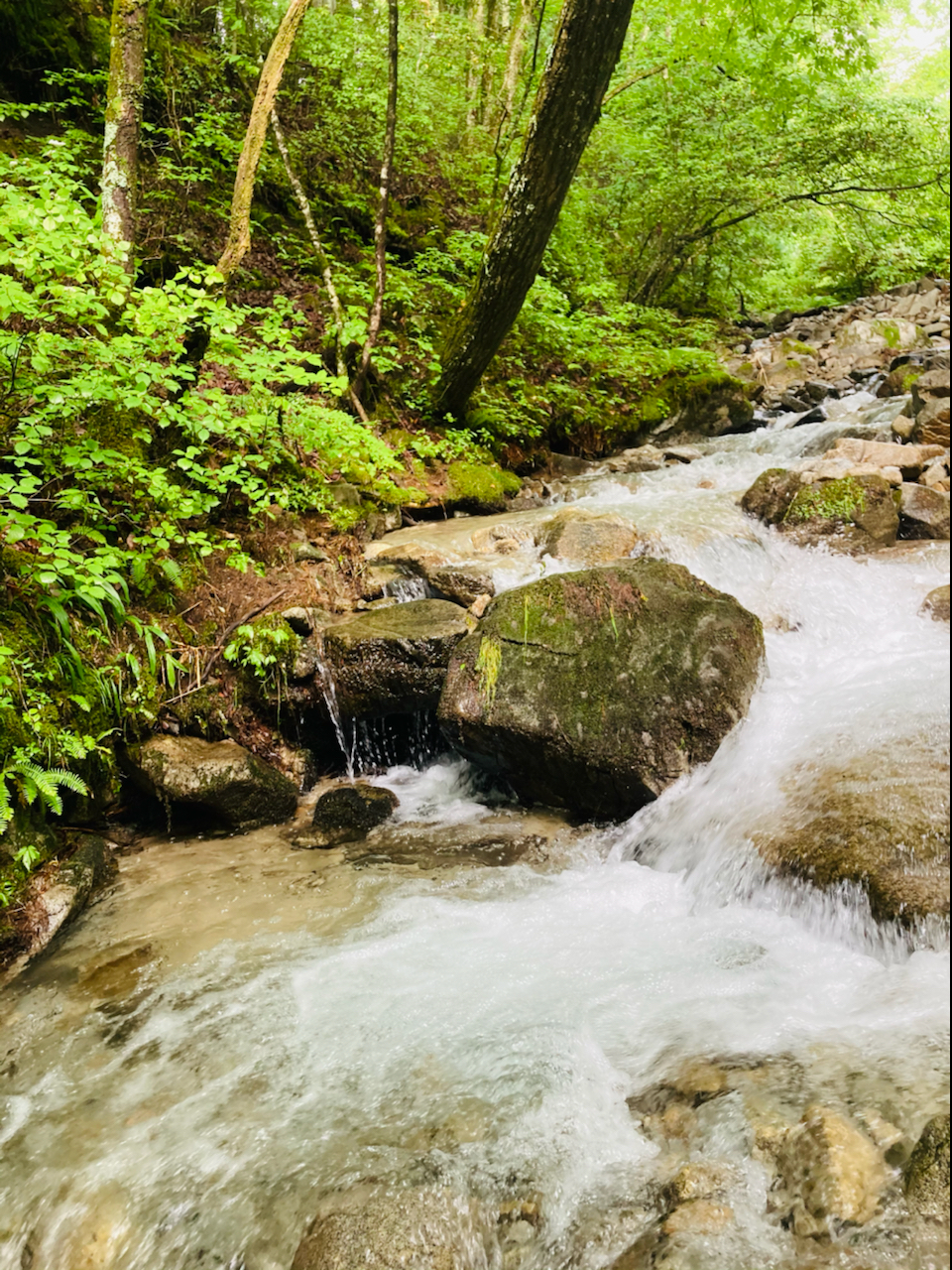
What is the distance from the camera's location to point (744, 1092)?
2.22 meters

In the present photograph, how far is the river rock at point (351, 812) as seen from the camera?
4523 mm

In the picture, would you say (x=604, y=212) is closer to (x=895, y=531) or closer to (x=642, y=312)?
(x=642, y=312)

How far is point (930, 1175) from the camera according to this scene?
170 centimetres

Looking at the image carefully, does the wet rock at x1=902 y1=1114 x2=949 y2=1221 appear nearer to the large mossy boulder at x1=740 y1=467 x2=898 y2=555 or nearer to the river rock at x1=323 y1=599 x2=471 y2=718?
the river rock at x1=323 y1=599 x2=471 y2=718

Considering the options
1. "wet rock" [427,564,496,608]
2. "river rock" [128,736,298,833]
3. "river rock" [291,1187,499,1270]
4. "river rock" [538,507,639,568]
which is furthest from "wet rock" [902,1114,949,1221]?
"river rock" [538,507,639,568]

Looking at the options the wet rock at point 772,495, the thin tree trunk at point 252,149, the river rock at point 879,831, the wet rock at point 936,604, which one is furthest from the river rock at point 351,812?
the thin tree trunk at point 252,149

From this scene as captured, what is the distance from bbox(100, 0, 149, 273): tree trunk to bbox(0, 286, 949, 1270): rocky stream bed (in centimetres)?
346

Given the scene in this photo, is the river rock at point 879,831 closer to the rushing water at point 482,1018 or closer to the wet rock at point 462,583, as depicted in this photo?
the rushing water at point 482,1018

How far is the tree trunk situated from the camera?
5633 millimetres

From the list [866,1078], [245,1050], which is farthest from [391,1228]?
[866,1078]

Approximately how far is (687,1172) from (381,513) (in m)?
5.80

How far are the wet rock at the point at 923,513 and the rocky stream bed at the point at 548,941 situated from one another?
0.02 m

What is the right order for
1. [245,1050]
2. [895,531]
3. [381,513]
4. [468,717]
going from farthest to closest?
[381,513] < [895,531] < [468,717] < [245,1050]

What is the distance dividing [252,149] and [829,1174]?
7.55 meters
